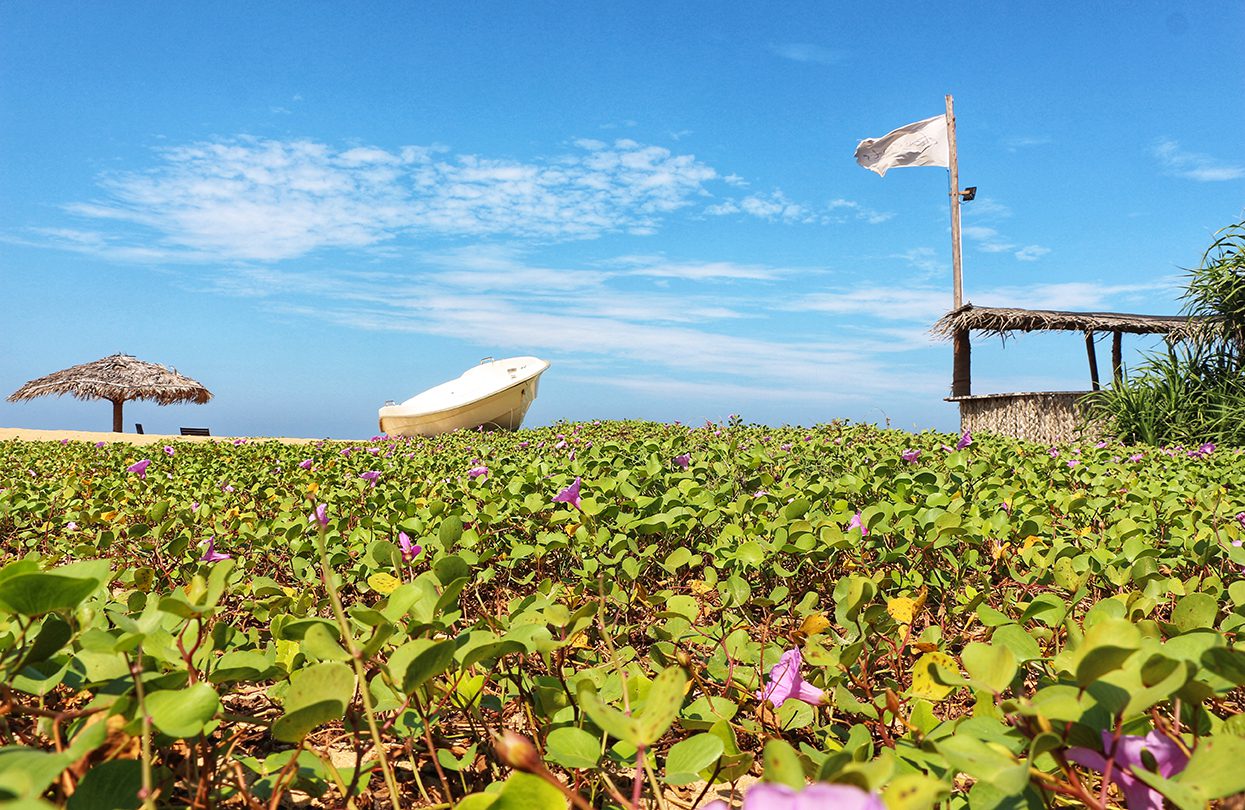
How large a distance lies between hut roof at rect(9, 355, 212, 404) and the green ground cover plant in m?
22.6

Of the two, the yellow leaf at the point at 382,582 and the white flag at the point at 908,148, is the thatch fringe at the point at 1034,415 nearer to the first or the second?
the white flag at the point at 908,148

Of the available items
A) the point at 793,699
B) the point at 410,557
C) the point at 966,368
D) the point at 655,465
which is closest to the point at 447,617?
the point at 793,699

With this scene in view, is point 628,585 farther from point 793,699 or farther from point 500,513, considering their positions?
point 793,699

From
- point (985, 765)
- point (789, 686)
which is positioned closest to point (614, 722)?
point (985, 765)

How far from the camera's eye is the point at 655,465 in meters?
2.87

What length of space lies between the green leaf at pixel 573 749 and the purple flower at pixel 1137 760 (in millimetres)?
470

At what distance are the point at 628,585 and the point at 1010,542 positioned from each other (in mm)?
1127

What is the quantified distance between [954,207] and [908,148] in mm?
1666

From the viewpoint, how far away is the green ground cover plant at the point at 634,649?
2.14 feet

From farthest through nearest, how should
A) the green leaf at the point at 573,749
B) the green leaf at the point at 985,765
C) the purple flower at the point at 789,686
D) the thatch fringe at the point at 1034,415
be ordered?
the thatch fringe at the point at 1034,415, the purple flower at the point at 789,686, the green leaf at the point at 573,749, the green leaf at the point at 985,765

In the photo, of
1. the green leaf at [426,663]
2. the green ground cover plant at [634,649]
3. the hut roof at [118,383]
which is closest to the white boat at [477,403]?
the hut roof at [118,383]

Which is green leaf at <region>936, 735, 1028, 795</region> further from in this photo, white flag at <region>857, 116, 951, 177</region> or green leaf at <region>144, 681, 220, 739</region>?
white flag at <region>857, 116, 951, 177</region>

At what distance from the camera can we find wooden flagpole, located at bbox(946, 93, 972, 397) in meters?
12.9

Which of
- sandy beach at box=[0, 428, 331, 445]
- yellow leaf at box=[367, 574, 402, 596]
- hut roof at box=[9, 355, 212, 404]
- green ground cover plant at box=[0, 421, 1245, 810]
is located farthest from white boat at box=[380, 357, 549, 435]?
yellow leaf at box=[367, 574, 402, 596]
